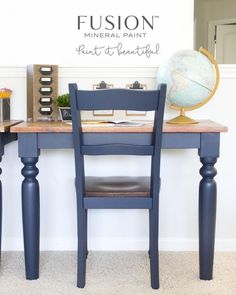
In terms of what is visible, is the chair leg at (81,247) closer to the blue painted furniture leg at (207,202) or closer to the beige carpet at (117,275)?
the beige carpet at (117,275)

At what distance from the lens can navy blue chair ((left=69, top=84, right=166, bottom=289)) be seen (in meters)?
1.79

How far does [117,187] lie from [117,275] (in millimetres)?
453

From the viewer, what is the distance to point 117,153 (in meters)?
1.86

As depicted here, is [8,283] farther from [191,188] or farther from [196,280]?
[191,188]

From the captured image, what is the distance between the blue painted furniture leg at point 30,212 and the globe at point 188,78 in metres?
0.73

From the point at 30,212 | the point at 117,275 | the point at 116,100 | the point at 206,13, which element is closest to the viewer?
the point at 116,100

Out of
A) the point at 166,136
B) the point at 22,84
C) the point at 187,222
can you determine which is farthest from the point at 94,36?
the point at 187,222

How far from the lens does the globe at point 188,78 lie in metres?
2.03

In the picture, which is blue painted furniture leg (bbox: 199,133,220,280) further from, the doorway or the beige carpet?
the doorway

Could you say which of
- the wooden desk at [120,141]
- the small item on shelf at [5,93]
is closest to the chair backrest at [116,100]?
the wooden desk at [120,141]

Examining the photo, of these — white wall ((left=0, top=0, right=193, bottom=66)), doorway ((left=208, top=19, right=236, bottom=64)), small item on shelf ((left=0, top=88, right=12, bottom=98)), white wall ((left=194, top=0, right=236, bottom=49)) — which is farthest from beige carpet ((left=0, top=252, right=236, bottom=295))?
white wall ((left=194, top=0, right=236, bottom=49))

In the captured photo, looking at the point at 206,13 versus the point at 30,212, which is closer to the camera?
the point at 30,212

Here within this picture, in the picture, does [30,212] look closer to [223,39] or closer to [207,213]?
[207,213]

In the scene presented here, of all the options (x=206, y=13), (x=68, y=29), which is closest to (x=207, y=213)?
(x=68, y=29)
